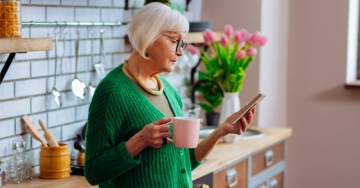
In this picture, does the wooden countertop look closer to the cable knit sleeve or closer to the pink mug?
the cable knit sleeve

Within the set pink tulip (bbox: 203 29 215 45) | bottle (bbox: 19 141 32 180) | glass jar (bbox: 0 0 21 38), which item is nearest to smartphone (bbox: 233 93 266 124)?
glass jar (bbox: 0 0 21 38)

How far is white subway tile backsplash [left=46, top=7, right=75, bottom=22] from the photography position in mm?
2631

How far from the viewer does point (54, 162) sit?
2482 mm

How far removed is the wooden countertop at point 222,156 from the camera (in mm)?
2402

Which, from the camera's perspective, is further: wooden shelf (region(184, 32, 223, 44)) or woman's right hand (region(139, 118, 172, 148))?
wooden shelf (region(184, 32, 223, 44))

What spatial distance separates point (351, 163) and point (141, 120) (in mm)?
2540

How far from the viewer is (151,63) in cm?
202

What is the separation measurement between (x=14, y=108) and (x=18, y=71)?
15 centimetres

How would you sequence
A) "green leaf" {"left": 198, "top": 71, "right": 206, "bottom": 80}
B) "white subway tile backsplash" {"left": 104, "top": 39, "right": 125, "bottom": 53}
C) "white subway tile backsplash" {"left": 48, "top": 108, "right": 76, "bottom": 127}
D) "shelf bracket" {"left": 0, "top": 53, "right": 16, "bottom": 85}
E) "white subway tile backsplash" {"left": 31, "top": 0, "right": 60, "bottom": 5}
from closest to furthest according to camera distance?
"shelf bracket" {"left": 0, "top": 53, "right": 16, "bottom": 85} < "white subway tile backsplash" {"left": 31, "top": 0, "right": 60, "bottom": 5} < "white subway tile backsplash" {"left": 48, "top": 108, "right": 76, "bottom": 127} < "white subway tile backsplash" {"left": 104, "top": 39, "right": 125, "bottom": 53} < "green leaf" {"left": 198, "top": 71, "right": 206, "bottom": 80}

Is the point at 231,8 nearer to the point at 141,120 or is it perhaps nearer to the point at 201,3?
the point at 201,3

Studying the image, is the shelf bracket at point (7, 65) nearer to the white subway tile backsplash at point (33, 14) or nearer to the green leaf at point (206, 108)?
the white subway tile backsplash at point (33, 14)

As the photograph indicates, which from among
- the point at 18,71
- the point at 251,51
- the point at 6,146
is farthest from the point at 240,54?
the point at 6,146

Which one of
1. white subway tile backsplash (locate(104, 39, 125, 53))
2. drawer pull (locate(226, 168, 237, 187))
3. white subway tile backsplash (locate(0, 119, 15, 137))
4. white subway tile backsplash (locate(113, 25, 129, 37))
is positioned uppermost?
white subway tile backsplash (locate(113, 25, 129, 37))

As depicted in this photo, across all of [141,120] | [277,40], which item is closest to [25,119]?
[141,120]
